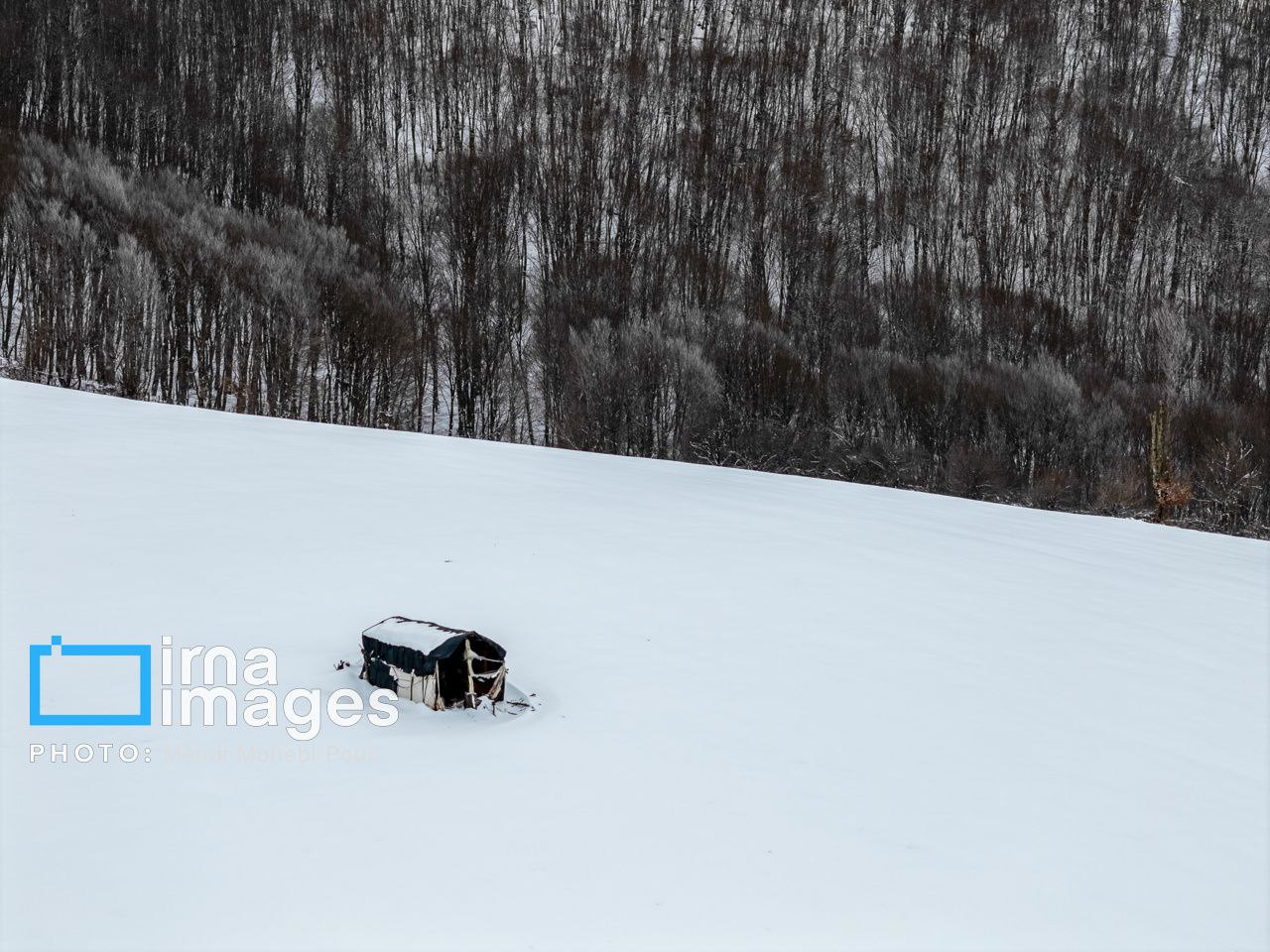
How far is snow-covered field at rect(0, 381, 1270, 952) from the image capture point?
2.59 m

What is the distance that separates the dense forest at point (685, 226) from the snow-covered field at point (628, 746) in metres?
17.1

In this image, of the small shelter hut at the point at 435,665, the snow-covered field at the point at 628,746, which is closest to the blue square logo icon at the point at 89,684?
the snow-covered field at the point at 628,746

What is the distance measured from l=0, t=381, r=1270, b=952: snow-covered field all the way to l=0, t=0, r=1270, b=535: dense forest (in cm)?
Answer: 1708

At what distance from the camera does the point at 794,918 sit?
8.63 ft

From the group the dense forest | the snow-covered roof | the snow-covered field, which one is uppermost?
the dense forest

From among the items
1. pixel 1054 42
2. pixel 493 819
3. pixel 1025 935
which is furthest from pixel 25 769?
pixel 1054 42

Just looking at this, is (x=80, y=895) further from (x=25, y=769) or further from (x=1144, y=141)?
(x=1144, y=141)

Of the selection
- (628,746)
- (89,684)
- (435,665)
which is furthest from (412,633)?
(89,684)

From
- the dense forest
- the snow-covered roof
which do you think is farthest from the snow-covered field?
the dense forest

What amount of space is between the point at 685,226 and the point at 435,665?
29.2 meters

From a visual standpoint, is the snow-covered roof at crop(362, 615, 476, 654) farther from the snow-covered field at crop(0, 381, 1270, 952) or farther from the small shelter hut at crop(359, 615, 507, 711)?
the snow-covered field at crop(0, 381, 1270, 952)

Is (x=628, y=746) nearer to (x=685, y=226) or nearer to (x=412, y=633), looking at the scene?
(x=412, y=633)

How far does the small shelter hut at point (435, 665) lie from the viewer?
3.49 m

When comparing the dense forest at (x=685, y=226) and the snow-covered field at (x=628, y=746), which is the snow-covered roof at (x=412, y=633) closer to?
the snow-covered field at (x=628, y=746)
